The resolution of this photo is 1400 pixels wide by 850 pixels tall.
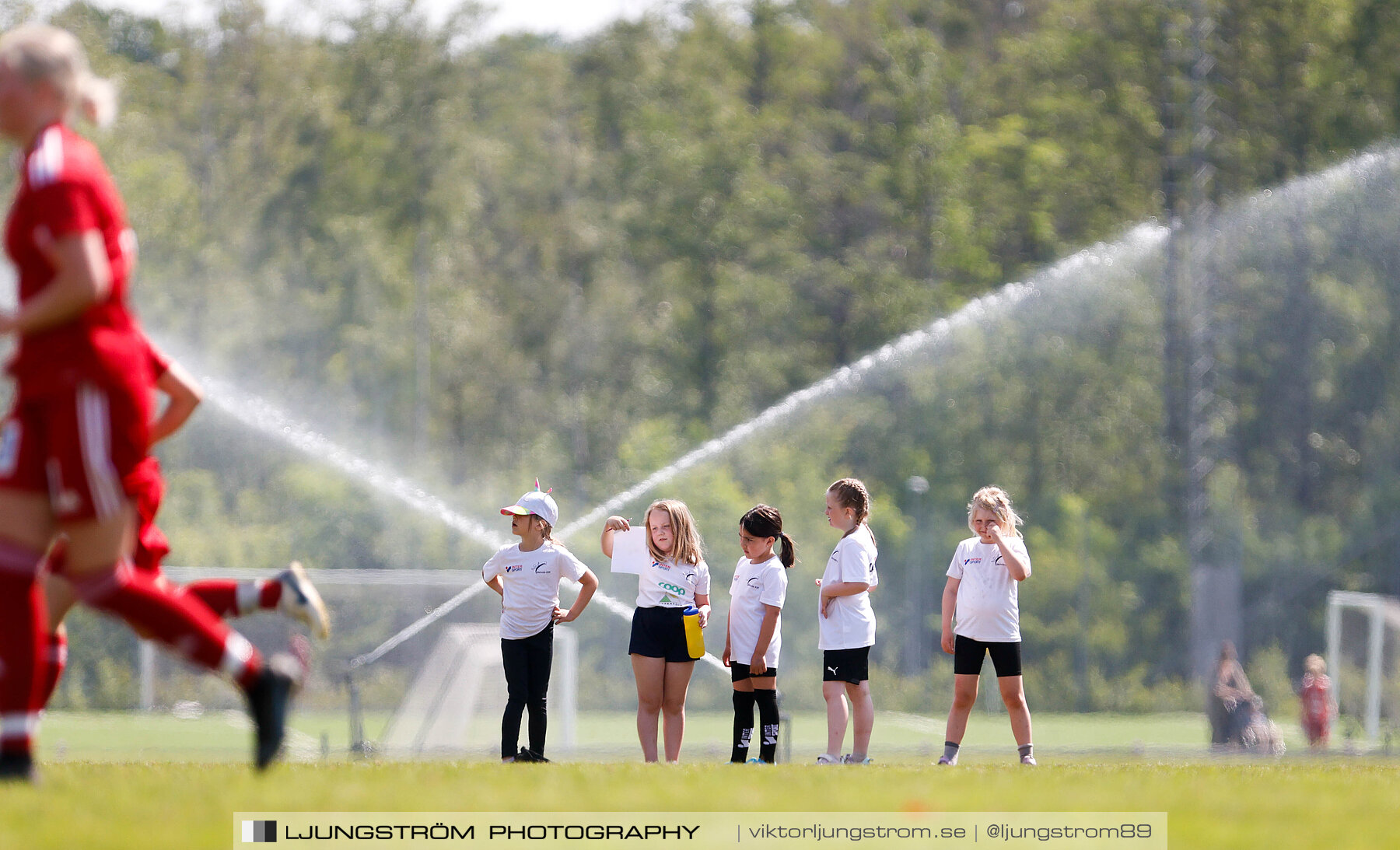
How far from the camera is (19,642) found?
5035 millimetres

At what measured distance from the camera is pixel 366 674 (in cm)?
2808

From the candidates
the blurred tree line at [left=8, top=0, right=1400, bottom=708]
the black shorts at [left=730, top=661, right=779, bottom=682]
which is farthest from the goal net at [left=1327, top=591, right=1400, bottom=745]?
the black shorts at [left=730, top=661, right=779, bottom=682]

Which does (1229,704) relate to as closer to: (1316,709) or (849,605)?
(1316,709)

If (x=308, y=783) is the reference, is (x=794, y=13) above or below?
above

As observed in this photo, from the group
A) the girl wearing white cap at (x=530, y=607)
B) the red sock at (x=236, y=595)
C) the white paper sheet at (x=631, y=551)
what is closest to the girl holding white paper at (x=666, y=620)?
the white paper sheet at (x=631, y=551)

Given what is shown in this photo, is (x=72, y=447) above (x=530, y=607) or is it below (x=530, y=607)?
above

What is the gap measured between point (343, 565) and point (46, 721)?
39.8 feet

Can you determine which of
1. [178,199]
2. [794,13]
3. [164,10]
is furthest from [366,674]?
[794,13]

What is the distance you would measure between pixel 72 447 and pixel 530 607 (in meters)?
4.91

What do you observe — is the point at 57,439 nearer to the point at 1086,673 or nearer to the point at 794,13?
the point at 1086,673

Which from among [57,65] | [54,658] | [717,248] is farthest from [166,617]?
[717,248]

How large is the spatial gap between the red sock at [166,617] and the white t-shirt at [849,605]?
16.0 feet

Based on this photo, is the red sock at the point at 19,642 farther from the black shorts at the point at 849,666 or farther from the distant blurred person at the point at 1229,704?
the distant blurred person at the point at 1229,704

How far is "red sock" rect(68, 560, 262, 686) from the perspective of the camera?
201 inches
